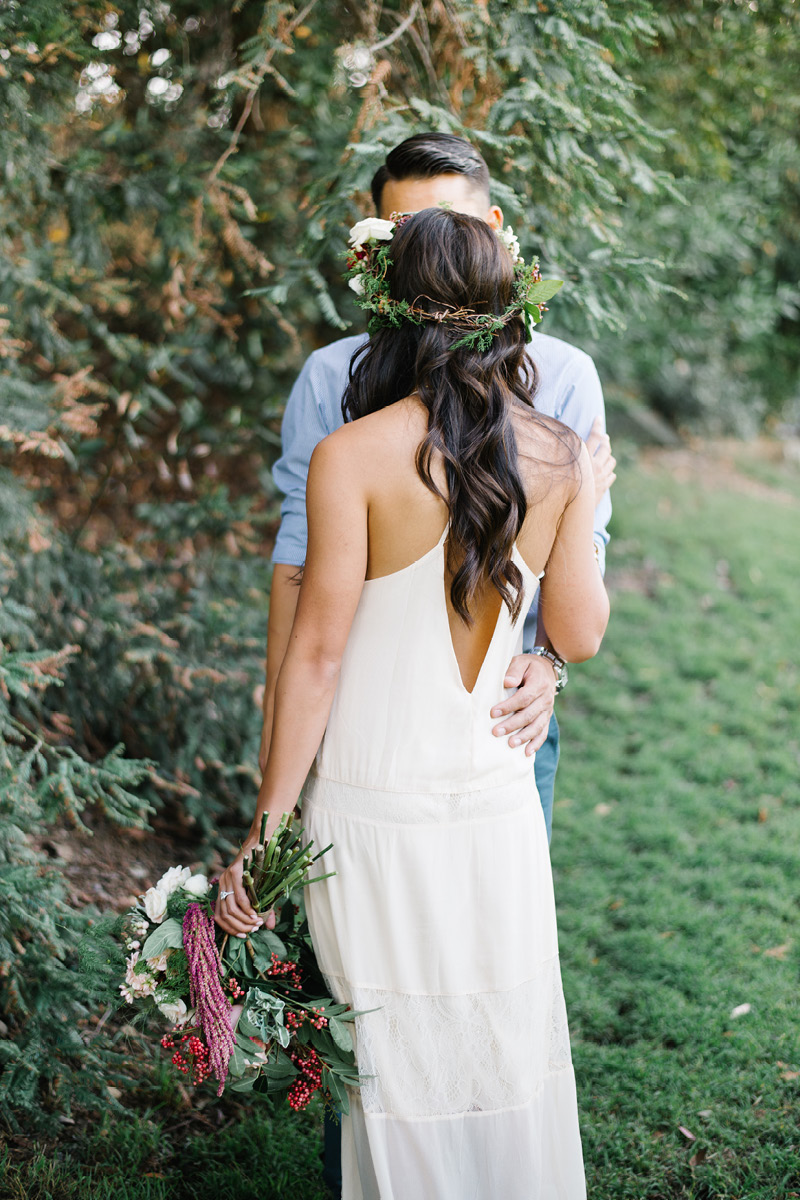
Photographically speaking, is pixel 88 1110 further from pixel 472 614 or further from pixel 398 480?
pixel 398 480

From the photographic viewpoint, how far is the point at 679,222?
6145 millimetres

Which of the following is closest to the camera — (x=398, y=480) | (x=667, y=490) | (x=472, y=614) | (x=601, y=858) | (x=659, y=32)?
(x=398, y=480)

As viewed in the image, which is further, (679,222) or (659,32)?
(679,222)

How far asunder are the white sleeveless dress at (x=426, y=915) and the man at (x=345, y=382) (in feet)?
0.92

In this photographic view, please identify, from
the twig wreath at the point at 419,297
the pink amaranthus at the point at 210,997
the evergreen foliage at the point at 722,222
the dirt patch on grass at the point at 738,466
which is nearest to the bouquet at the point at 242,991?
the pink amaranthus at the point at 210,997

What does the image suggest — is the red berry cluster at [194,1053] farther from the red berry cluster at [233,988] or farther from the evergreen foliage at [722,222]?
the evergreen foliage at [722,222]

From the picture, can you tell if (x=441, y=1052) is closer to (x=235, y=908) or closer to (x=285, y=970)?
(x=285, y=970)

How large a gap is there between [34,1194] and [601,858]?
2522 mm

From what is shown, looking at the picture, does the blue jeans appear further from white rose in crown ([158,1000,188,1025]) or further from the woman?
white rose in crown ([158,1000,188,1025])

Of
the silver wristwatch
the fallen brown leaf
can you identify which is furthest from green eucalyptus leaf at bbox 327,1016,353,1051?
the fallen brown leaf

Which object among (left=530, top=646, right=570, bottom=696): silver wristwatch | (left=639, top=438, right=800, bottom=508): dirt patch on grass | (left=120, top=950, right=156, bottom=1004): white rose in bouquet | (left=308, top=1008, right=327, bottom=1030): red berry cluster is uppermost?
(left=530, top=646, right=570, bottom=696): silver wristwatch

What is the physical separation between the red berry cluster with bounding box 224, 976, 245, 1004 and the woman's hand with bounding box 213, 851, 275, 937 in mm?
85

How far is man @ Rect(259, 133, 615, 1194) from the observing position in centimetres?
221

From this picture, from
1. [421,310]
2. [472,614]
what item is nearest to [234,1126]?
[472,614]
